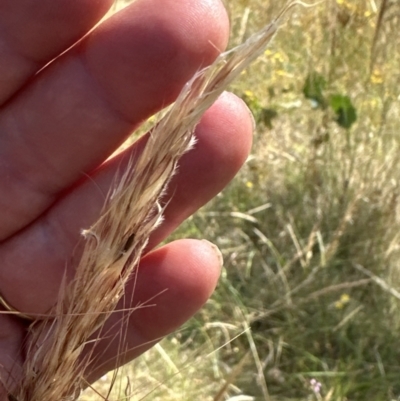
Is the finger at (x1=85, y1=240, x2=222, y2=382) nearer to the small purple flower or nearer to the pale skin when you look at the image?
the pale skin

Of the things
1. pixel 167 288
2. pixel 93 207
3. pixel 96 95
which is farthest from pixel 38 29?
pixel 167 288

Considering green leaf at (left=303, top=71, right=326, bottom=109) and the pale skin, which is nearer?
the pale skin

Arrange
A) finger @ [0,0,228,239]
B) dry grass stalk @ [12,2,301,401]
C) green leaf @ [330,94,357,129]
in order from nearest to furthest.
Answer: dry grass stalk @ [12,2,301,401] < finger @ [0,0,228,239] < green leaf @ [330,94,357,129]

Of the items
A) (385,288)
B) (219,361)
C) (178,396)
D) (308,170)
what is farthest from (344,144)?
(178,396)

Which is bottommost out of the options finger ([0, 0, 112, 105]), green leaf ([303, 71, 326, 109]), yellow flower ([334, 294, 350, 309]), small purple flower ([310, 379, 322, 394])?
small purple flower ([310, 379, 322, 394])

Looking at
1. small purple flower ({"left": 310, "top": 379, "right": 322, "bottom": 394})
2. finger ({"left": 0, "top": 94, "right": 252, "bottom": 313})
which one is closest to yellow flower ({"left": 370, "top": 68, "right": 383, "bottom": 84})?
small purple flower ({"left": 310, "top": 379, "right": 322, "bottom": 394})

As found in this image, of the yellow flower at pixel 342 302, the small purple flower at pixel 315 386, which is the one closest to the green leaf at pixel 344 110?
the yellow flower at pixel 342 302

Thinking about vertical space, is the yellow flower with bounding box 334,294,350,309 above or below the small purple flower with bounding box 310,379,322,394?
above
